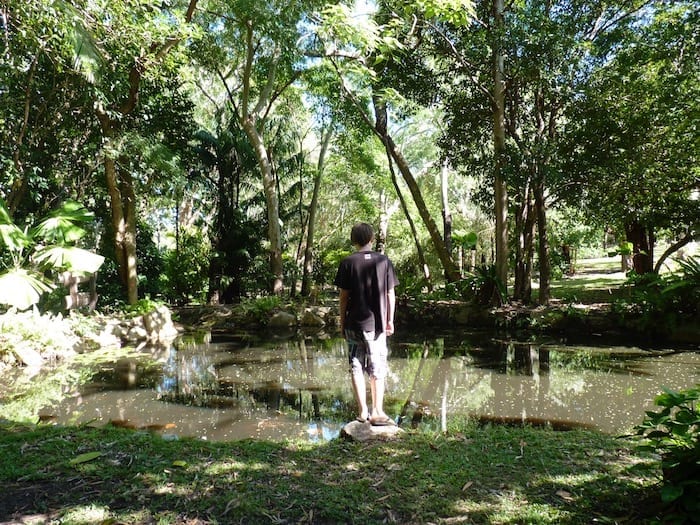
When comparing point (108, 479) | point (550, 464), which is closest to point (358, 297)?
point (550, 464)

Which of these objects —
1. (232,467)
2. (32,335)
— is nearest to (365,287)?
(232,467)

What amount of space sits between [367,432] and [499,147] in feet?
29.5

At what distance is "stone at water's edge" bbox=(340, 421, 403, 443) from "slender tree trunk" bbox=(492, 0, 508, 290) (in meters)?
8.29

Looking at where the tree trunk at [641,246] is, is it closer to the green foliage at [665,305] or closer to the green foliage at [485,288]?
the green foliage at [665,305]

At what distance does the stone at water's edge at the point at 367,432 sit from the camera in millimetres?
3592

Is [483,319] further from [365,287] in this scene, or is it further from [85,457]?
[85,457]

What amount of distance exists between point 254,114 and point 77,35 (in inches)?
312

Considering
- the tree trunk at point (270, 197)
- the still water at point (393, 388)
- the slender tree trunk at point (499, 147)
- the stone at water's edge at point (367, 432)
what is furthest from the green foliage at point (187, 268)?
the stone at water's edge at point (367, 432)

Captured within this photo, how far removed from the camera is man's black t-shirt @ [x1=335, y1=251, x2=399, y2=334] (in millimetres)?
3852

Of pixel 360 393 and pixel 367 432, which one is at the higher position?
pixel 360 393

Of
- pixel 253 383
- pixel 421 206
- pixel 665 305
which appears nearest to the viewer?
pixel 253 383

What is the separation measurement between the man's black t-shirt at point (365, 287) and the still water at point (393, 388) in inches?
46.3

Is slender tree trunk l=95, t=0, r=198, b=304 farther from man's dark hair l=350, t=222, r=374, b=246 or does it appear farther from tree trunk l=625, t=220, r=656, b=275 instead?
tree trunk l=625, t=220, r=656, b=275

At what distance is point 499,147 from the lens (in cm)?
1098
